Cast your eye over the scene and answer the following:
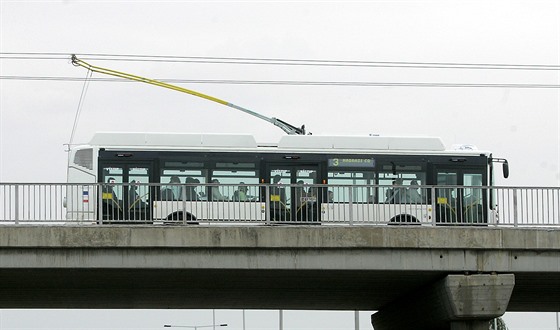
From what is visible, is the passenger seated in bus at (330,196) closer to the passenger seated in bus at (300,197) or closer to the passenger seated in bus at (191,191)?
the passenger seated in bus at (300,197)

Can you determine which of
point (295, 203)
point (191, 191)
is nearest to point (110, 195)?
point (191, 191)

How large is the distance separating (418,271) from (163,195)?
7.06 meters

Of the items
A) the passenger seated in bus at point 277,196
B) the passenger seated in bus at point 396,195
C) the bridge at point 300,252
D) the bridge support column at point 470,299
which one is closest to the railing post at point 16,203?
the bridge at point 300,252

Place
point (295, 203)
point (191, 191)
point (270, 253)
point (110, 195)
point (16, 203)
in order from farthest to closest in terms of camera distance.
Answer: point (110, 195), point (191, 191), point (295, 203), point (270, 253), point (16, 203)

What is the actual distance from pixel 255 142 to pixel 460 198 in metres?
Answer: 6.30

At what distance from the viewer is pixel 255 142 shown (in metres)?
34.1

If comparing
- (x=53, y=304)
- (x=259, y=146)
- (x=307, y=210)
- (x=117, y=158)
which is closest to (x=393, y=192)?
(x=307, y=210)

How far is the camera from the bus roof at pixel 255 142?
3384 centimetres

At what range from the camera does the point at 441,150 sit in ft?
114

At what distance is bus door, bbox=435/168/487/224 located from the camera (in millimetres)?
30188

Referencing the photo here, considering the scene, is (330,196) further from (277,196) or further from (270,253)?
(270,253)

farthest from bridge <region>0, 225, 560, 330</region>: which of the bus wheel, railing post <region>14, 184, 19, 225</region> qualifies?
the bus wheel

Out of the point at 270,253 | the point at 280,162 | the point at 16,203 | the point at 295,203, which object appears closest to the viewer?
the point at 16,203

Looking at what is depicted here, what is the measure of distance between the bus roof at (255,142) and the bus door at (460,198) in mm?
797
